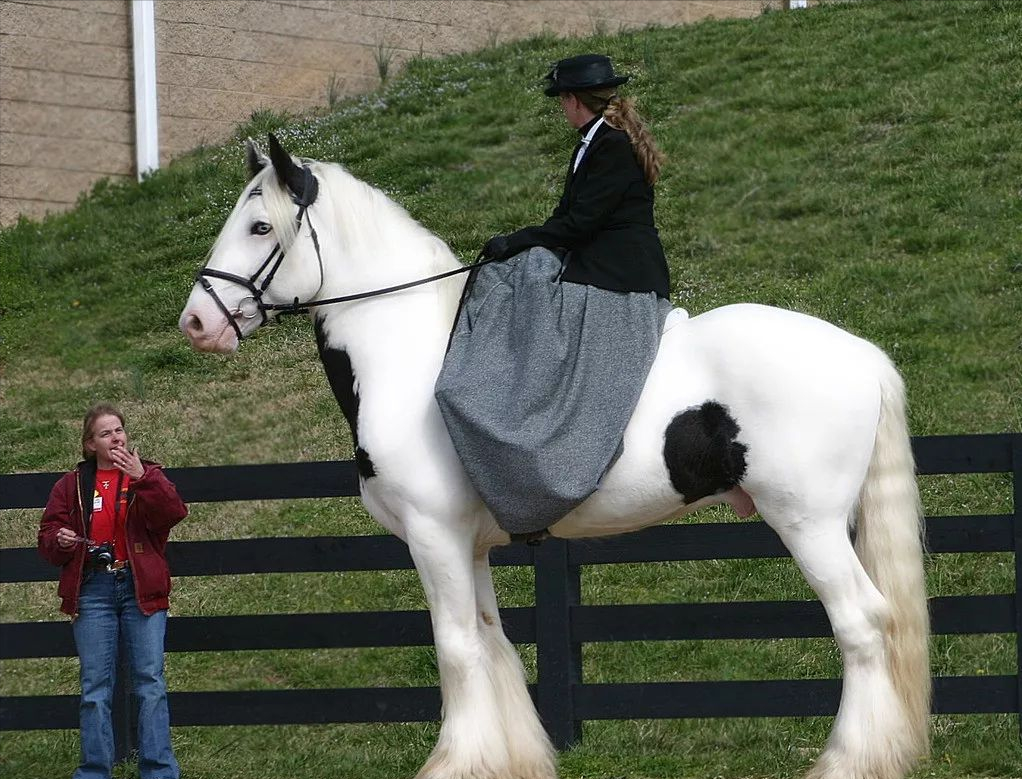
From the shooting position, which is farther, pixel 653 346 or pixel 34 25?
pixel 34 25

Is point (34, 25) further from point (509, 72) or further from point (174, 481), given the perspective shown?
point (174, 481)

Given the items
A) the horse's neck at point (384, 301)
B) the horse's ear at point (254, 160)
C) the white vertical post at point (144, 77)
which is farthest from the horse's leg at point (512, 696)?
the white vertical post at point (144, 77)

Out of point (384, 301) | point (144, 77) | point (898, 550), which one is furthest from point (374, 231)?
point (144, 77)

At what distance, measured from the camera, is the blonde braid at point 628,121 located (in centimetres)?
471

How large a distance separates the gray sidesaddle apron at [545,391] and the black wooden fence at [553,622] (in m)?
1.38

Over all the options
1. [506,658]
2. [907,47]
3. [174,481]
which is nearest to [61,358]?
[174,481]

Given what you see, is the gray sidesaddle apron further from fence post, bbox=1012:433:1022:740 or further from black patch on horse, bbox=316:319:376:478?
fence post, bbox=1012:433:1022:740

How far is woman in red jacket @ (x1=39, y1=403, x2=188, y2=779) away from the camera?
5305mm

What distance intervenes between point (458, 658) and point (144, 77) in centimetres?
1117

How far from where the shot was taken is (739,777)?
5301mm

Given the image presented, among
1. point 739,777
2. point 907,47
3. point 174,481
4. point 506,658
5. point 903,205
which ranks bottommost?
point 739,777

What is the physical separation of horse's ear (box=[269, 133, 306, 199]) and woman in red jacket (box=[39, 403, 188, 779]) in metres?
1.24

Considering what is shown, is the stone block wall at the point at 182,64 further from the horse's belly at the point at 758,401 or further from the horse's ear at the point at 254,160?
the horse's belly at the point at 758,401

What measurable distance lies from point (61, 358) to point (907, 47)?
383 inches
